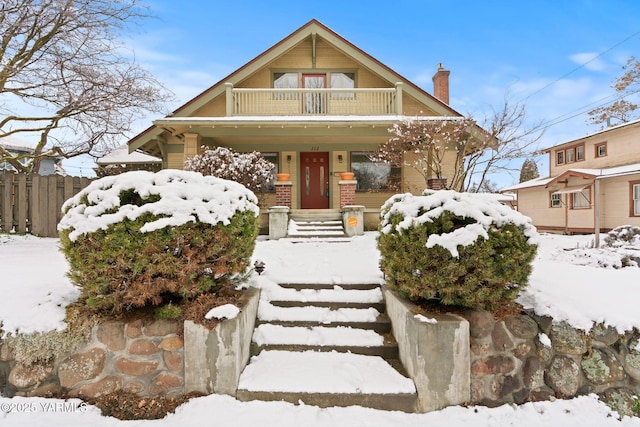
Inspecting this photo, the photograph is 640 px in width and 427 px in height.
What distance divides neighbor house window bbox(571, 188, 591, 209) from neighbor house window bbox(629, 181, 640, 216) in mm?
1734

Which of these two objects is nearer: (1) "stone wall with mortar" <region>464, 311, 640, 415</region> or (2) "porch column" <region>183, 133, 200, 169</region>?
(1) "stone wall with mortar" <region>464, 311, 640, 415</region>

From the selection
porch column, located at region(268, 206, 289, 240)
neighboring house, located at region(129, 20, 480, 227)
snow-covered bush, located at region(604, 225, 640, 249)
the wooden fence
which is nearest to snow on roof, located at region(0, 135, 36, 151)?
neighboring house, located at region(129, 20, 480, 227)

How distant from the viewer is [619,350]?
298cm

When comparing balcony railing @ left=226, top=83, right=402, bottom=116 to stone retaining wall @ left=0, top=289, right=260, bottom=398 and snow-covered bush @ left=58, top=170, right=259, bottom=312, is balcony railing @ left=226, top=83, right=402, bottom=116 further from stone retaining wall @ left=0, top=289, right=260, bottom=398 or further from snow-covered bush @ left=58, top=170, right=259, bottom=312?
stone retaining wall @ left=0, top=289, right=260, bottom=398

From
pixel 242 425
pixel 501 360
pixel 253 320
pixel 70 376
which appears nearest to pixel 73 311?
pixel 70 376

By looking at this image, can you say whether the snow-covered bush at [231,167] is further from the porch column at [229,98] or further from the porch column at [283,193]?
the porch column at [229,98]

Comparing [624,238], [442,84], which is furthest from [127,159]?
[624,238]

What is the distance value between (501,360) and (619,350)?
120 centimetres

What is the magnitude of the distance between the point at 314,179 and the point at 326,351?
9369 mm

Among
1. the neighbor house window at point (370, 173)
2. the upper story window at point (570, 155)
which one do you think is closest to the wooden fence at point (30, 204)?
the neighbor house window at point (370, 173)

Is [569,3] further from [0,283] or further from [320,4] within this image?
[0,283]

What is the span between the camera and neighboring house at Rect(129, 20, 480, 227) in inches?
458

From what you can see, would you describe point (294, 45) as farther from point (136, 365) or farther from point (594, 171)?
point (594, 171)

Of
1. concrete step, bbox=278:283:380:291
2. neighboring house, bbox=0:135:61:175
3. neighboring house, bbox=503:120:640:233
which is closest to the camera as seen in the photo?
concrete step, bbox=278:283:380:291
